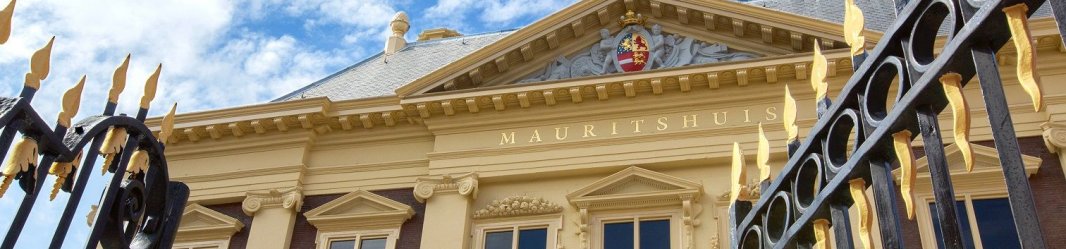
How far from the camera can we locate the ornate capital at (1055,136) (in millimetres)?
16688

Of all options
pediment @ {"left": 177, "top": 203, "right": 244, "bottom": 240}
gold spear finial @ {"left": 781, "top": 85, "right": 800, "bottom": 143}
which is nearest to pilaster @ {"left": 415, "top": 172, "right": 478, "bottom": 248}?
pediment @ {"left": 177, "top": 203, "right": 244, "bottom": 240}

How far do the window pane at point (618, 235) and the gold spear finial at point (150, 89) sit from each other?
12929mm

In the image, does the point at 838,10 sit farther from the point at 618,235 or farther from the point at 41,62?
the point at 41,62

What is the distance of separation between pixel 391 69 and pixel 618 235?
380 inches

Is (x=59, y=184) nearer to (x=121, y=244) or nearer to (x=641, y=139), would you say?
(x=121, y=244)

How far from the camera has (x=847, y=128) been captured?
3949 mm

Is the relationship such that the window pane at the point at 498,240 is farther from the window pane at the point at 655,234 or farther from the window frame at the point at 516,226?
the window pane at the point at 655,234

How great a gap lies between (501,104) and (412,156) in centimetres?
203

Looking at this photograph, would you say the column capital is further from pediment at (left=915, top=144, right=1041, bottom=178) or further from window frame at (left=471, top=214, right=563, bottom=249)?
pediment at (left=915, top=144, right=1041, bottom=178)

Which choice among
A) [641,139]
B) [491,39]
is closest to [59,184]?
[641,139]

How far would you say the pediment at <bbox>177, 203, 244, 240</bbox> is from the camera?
2014 cm

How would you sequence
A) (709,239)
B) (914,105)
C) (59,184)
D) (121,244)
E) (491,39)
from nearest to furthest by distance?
(914,105) < (59,184) < (121,244) < (709,239) < (491,39)

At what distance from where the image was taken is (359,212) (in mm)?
19812

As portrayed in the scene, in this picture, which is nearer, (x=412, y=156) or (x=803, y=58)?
(x=803, y=58)
